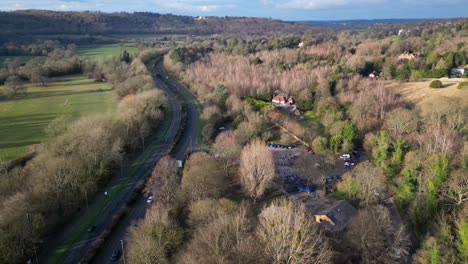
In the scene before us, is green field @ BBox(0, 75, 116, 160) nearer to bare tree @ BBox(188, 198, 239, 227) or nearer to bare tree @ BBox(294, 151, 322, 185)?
bare tree @ BBox(188, 198, 239, 227)

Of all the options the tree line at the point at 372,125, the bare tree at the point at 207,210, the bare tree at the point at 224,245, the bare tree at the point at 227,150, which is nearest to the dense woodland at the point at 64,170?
the tree line at the point at 372,125

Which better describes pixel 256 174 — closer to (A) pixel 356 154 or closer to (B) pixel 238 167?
(B) pixel 238 167

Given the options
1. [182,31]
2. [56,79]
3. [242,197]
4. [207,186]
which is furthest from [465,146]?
[182,31]

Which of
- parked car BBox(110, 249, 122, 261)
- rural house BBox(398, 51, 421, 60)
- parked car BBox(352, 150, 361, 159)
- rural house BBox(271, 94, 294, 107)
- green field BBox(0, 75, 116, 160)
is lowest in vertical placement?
parked car BBox(110, 249, 122, 261)

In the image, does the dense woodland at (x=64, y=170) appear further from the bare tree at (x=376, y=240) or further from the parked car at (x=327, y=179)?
the bare tree at (x=376, y=240)

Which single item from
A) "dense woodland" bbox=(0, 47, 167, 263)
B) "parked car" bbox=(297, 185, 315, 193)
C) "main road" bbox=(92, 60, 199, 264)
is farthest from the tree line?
"dense woodland" bbox=(0, 47, 167, 263)

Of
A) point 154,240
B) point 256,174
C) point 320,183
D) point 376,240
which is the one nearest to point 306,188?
point 320,183
